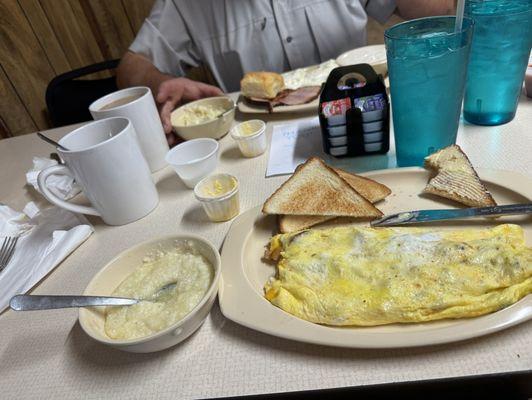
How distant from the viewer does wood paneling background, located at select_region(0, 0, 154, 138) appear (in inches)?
99.7

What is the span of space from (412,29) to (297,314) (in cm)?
71

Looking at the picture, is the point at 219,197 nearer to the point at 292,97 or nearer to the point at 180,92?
the point at 292,97

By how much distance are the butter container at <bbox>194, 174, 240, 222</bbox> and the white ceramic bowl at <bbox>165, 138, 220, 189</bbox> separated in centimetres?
12

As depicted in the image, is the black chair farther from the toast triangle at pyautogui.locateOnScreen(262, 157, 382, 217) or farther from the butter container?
the toast triangle at pyautogui.locateOnScreen(262, 157, 382, 217)

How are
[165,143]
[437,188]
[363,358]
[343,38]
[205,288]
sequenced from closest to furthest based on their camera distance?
1. [363,358]
2. [205,288]
3. [437,188]
4. [165,143]
5. [343,38]

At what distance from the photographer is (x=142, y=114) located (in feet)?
3.62

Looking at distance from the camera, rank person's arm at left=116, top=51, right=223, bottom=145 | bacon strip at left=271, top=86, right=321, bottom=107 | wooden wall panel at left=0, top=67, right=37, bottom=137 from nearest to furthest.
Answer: bacon strip at left=271, top=86, right=321, bottom=107 < person's arm at left=116, top=51, right=223, bottom=145 < wooden wall panel at left=0, top=67, right=37, bottom=137

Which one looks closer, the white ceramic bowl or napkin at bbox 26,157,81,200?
the white ceramic bowl

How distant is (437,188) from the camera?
0.81m

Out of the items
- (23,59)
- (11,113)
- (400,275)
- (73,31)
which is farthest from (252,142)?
(11,113)

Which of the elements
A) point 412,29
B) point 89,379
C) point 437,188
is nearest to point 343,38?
point 412,29

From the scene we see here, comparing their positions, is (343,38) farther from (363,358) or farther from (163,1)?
(363,358)

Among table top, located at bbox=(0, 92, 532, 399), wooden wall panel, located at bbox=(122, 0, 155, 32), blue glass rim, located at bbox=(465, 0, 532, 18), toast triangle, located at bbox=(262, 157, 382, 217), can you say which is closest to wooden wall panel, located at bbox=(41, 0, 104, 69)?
wooden wall panel, located at bbox=(122, 0, 155, 32)

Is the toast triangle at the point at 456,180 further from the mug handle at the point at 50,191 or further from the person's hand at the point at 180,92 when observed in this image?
the person's hand at the point at 180,92
